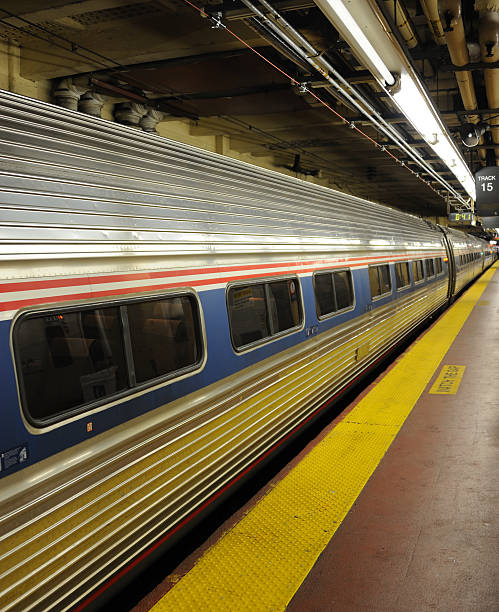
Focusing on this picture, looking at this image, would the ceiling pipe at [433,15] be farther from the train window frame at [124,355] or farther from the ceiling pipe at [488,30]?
the train window frame at [124,355]

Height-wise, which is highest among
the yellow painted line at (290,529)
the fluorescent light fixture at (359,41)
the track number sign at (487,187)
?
the fluorescent light fixture at (359,41)

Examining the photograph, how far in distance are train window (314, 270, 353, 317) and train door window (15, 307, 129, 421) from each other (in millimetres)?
3279

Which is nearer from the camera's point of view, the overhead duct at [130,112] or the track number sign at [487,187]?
the overhead duct at [130,112]

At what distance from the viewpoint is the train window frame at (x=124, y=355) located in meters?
2.42

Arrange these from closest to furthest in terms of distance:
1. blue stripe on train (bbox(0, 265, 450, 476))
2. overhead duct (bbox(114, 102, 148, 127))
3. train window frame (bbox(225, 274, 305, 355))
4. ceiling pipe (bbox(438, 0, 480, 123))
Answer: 1. blue stripe on train (bbox(0, 265, 450, 476))
2. train window frame (bbox(225, 274, 305, 355))
3. ceiling pipe (bbox(438, 0, 480, 123))
4. overhead duct (bbox(114, 102, 148, 127))

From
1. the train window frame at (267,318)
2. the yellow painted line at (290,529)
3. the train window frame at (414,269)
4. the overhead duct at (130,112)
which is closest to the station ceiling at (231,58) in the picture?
the overhead duct at (130,112)

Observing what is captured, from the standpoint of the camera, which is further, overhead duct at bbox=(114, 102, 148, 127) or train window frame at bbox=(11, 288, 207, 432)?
overhead duct at bbox=(114, 102, 148, 127)

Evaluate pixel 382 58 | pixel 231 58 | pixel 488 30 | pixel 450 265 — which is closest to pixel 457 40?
pixel 488 30

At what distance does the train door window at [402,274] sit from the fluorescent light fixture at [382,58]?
2744mm

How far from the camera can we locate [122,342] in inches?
121

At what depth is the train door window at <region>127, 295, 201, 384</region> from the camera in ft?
10.4

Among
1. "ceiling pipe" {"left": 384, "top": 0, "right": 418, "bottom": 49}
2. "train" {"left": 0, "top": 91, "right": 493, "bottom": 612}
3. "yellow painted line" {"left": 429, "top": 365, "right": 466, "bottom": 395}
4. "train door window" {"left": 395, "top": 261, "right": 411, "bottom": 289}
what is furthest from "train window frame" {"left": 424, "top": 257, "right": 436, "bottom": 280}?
"train" {"left": 0, "top": 91, "right": 493, "bottom": 612}

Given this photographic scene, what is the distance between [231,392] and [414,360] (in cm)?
417

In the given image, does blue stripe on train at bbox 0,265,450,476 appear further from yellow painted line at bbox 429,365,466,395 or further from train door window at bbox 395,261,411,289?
train door window at bbox 395,261,411,289
